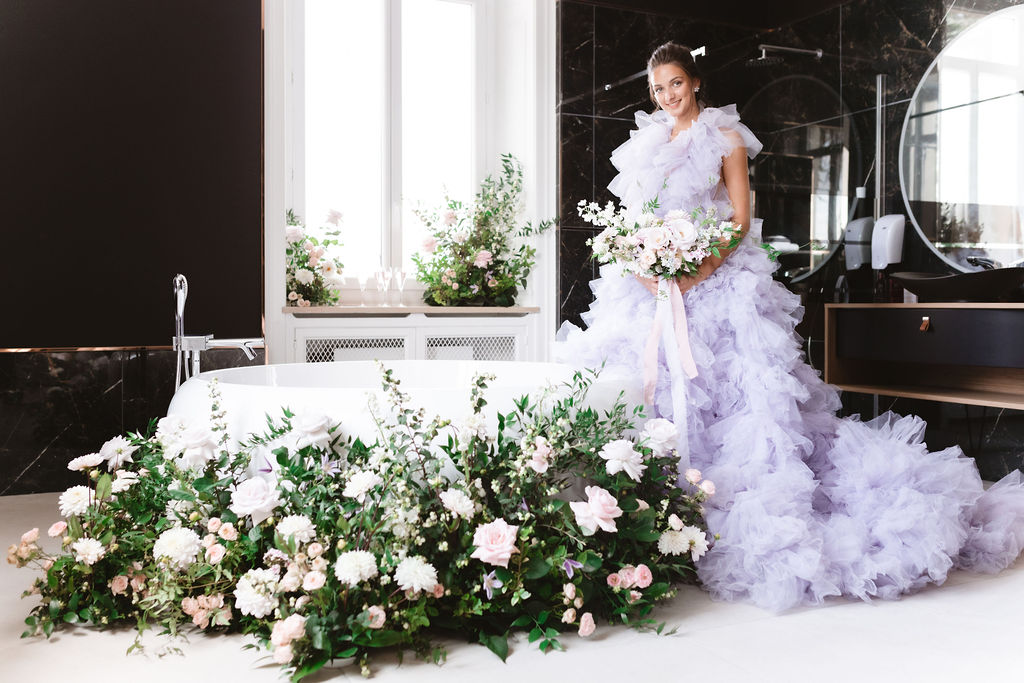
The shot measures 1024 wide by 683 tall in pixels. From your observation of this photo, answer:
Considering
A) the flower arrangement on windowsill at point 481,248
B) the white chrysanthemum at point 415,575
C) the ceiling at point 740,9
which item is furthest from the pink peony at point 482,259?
the white chrysanthemum at point 415,575

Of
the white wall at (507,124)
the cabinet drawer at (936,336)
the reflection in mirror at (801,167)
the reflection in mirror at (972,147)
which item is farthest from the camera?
the reflection in mirror at (801,167)

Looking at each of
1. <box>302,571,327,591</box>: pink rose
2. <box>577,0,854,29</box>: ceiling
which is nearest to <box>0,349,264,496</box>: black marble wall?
<box>302,571,327,591</box>: pink rose

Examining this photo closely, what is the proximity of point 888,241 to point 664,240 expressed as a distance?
1943 millimetres

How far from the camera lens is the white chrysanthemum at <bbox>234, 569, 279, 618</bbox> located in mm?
1776

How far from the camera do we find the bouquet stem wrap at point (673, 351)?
245 centimetres

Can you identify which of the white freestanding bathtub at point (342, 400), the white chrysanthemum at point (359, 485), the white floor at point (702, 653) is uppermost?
the white freestanding bathtub at point (342, 400)

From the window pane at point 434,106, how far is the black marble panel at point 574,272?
2.06 ft

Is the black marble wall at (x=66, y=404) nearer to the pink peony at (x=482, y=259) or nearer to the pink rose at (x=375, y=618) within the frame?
the pink peony at (x=482, y=259)

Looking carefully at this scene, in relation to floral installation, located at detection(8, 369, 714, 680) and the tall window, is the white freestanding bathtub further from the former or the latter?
the tall window

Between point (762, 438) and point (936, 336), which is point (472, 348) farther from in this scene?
point (762, 438)

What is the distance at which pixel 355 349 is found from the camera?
4062 mm

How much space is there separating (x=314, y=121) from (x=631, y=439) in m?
2.72

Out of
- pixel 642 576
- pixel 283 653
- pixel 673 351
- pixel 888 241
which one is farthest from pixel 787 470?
pixel 888 241

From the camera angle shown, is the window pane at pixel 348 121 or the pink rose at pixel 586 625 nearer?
the pink rose at pixel 586 625
